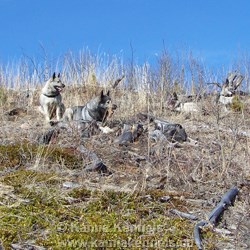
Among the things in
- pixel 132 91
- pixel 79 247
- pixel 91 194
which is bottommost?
pixel 79 247

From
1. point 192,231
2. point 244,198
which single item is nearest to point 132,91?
point 244,198

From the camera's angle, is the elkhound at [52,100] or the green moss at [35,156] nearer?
the green moss at [35,156]

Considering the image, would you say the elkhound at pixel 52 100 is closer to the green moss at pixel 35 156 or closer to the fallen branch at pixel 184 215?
the green moss at pixel 35 156

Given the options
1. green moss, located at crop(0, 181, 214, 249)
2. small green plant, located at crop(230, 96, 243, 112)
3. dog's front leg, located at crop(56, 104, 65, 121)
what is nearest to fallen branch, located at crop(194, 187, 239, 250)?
green moss, located at crop(0, 181, 214, 249)

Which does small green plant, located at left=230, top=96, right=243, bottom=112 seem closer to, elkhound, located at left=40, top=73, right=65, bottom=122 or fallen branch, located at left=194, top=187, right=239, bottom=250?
elkhound, located at left=40, top=73, right=65, bottom=122

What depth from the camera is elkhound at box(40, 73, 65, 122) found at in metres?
9.36

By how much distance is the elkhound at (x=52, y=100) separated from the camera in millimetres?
9359

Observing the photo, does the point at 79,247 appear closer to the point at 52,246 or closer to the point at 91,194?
the point at 52,246

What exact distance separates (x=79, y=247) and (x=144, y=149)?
11.2ft

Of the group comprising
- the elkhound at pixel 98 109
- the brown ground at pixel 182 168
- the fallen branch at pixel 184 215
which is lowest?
the fallen branch at pixel 184 215

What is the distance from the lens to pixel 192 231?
143 inches

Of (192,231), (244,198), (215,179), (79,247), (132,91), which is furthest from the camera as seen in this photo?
(132,91)

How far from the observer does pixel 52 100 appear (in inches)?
370

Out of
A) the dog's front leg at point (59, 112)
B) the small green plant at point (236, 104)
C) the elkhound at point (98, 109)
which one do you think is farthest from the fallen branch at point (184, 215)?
the small green plant at point (236, 104)
